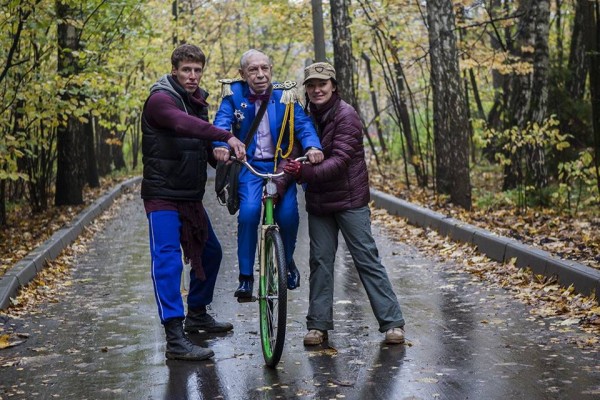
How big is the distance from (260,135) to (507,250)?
4324mm

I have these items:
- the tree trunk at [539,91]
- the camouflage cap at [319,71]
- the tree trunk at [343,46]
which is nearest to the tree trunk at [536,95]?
the tree trunk at [539,91]

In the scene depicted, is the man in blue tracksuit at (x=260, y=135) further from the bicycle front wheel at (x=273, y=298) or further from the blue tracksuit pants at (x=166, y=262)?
the blue tracksuit pants at (x=166, y=262)

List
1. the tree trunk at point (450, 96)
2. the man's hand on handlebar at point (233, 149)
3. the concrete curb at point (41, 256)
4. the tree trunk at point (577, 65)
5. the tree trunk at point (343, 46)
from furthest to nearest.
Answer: the tree trunk at point (343, 46) < the tree trunk at point (577, 65) < the tree trunk at point (450, 96) < the concrete curb at point (41, 256) < the man's hand on handlebar at point (233, 149)

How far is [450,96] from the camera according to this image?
50.0 feet

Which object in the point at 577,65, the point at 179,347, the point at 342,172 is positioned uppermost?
the point at 577,65

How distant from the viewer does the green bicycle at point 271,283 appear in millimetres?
6238

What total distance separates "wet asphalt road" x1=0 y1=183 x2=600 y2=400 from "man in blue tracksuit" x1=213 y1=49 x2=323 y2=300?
0.84 m

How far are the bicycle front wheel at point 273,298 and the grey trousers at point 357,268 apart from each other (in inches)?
22.3

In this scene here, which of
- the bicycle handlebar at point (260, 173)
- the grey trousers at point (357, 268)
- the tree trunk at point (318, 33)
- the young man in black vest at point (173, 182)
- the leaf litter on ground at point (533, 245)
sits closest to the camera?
the bicycle handlebar at point (260, 173)

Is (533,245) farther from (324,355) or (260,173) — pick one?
(260,173)

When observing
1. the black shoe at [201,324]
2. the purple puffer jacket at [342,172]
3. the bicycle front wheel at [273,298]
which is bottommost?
the black shoe at [201,324]

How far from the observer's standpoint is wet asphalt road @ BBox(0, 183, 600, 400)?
19.2ft

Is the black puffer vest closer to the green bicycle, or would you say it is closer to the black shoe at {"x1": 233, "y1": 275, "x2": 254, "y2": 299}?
the green bicycle

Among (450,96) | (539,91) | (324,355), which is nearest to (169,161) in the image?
(324,355)
